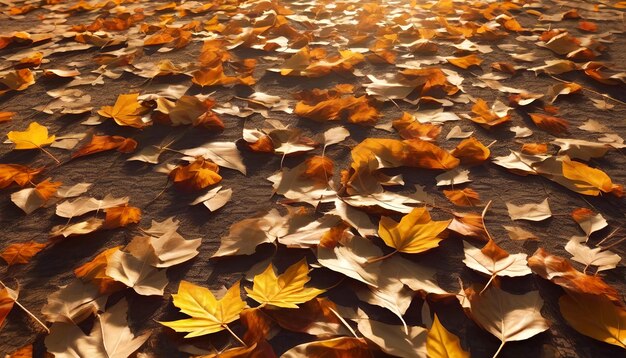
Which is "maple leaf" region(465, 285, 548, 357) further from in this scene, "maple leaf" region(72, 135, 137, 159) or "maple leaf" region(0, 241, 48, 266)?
"maple leaf" region(72, 135, 137, 159)

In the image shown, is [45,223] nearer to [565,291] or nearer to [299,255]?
→ [299,255]

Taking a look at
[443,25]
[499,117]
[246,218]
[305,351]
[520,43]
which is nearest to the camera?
[305,351]

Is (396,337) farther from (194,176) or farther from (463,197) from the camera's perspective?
(194,176)

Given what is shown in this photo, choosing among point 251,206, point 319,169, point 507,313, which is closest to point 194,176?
point 251,206

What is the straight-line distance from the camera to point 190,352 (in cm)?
A: 69

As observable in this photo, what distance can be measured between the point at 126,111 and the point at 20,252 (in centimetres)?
67

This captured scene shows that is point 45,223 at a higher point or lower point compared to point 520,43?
lower

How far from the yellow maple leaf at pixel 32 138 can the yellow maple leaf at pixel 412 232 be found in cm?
109

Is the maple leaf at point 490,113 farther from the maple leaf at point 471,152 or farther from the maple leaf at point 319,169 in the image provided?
the maple leaf at point 319,169

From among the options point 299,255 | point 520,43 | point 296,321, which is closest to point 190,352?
point 296,321

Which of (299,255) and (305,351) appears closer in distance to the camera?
(305,351)

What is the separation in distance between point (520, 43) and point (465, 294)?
1771 mm

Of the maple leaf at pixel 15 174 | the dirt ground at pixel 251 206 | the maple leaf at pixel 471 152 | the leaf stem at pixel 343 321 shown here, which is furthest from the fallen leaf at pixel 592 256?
the maple leaf at pixel 15 174

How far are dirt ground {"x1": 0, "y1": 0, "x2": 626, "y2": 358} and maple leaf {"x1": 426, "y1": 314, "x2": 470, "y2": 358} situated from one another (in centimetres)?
5
